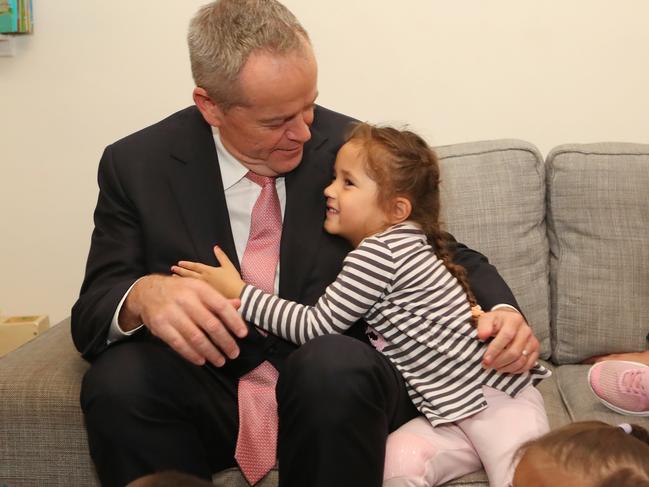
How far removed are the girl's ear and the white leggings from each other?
39 centimetres

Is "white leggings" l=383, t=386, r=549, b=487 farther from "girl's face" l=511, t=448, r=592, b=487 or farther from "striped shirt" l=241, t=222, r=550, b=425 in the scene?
"girl's face" l=511, t=448, r=592, b=487

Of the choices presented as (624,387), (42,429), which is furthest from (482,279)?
(42,429)

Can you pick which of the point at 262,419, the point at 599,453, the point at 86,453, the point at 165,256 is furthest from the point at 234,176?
the point at 599,453

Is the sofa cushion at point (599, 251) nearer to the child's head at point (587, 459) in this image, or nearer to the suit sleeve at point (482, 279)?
the suit sleeve at point (482, 279)

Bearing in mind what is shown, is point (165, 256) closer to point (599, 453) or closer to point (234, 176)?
point (234, 176)

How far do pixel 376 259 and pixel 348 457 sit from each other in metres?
0.39

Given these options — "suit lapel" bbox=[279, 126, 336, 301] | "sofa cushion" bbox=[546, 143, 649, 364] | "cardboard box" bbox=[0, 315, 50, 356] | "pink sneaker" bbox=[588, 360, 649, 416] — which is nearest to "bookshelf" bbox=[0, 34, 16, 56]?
"cardboard box" bbox=[0, 315, 50, 356]

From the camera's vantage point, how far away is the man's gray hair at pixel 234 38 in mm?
1608

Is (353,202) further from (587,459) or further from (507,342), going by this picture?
(587,459)

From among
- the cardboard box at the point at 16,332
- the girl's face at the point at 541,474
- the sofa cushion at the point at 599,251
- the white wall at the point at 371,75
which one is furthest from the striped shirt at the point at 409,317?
the cardboard box at the point at 16,332

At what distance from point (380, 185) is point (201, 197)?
0.38 metres

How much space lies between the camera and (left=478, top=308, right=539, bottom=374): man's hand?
1538 mm

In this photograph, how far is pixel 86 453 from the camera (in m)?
1.58

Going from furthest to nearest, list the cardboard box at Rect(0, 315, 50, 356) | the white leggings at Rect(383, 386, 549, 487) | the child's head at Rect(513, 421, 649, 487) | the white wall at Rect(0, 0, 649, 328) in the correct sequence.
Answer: the cardboard box at Rect(0, 315, 50, 356)
the white wall at Rect(0, 0, 649, 328)
the white leggings at Rect(383, 386, 549, 487)
the child's head at Rect(513, 421, 649, 487)
